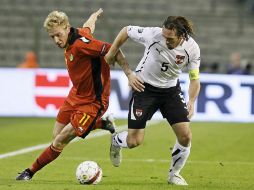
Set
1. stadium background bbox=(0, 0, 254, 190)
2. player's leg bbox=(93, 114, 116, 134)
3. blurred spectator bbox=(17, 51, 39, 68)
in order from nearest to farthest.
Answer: stadium background bbox=(0, 0, 254, 190), player's leg bbox=(93, 114, 116, 134), blurred spectator bbox=(17, 51, 39, 68)

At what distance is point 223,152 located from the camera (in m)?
14.1

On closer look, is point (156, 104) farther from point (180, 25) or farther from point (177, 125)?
point (180, 25)

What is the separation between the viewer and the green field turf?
9.87 m

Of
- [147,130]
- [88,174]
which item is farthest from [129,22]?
[88,174]

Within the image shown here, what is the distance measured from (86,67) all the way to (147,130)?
8143 mm

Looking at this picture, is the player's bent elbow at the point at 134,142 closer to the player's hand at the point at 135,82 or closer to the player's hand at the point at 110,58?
the player's hand at the point at 135,82

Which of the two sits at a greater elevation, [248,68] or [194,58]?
[194,58]

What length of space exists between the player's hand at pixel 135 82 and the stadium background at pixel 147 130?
41.7 inches

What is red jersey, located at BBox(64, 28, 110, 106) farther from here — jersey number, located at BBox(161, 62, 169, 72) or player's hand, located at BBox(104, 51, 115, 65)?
jersey number, located at BBox(161, 62, 169, 72)

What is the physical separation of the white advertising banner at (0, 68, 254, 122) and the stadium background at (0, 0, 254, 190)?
46 millimetres

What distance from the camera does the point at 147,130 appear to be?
17938 mm

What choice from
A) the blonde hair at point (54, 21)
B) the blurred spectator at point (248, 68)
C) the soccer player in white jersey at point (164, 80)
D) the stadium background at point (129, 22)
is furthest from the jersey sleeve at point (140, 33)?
the stadium background at point (129, 22)

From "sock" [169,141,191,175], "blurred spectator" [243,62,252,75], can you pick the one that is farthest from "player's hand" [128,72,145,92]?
"blurred spectator" [243,62,252,75]

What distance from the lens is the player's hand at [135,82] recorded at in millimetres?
9523
